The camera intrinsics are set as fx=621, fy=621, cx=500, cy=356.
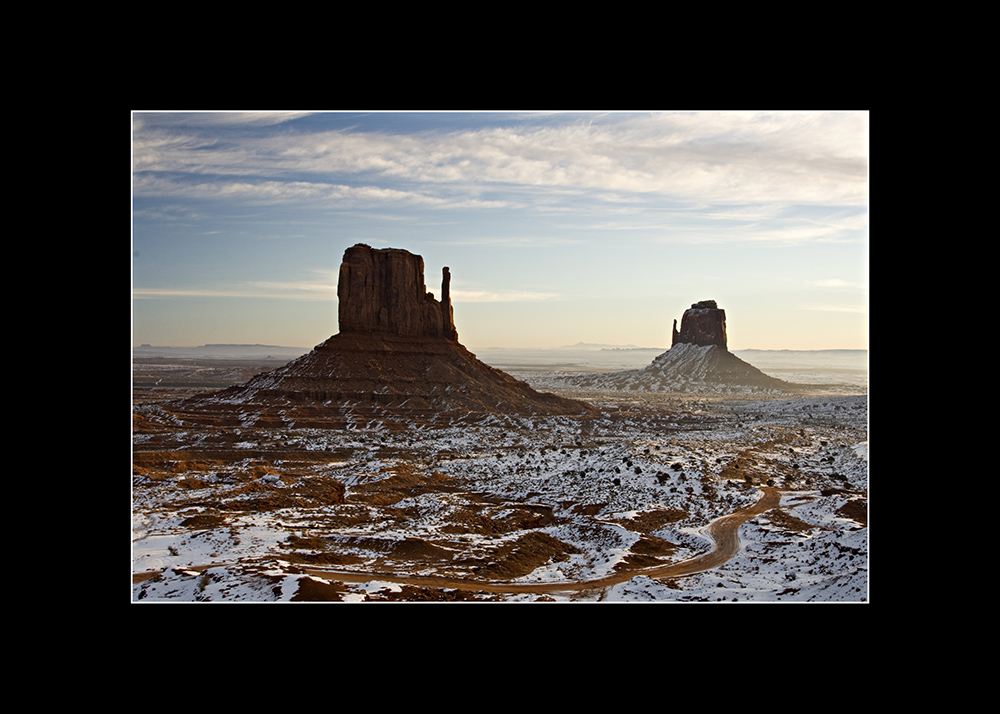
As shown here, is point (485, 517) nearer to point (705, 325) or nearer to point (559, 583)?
point (559, 583)

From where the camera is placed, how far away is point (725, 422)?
233 ft

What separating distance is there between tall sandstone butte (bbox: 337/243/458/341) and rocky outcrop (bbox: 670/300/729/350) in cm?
9149

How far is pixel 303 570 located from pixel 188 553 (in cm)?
475

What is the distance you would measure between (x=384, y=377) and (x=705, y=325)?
105m

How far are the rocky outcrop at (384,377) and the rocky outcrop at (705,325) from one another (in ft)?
274

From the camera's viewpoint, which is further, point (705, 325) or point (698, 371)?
point (705, 325)

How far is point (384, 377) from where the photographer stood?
6831cm

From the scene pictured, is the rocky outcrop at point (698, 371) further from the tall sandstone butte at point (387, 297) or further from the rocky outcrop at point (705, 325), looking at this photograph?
the tall sandstone butte at point (387, 297)

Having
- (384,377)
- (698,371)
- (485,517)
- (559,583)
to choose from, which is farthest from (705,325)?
(559,583)

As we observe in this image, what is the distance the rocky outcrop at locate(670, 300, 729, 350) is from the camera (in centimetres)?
15100

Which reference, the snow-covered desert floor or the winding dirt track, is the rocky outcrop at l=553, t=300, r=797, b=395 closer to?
the snow-covered desert floor

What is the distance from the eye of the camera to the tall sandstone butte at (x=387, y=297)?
245 feet
